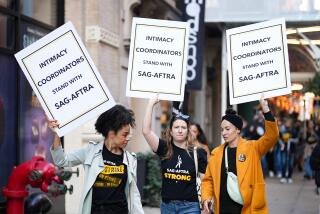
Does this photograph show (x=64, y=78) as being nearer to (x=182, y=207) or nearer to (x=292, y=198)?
(x=182, y=207)

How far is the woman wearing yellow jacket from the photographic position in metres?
5.66

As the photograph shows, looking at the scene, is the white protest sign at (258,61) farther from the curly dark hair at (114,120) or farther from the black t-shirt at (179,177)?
the curly dark hair at (114,120)

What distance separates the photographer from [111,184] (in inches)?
203

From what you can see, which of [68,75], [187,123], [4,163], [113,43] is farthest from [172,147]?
[113,43]

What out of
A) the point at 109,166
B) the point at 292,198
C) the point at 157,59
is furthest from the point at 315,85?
the point at 109,166

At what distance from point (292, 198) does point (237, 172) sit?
27.6 feet

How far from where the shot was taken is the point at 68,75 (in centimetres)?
565

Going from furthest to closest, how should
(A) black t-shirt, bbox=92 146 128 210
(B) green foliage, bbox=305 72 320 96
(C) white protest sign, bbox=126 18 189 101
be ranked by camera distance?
(B) green foliage, bbox=305 72 320 96
(C) white protest sign, bbox=126 18 189 101
(A) black t-shirt, bbox=92 146 128 210

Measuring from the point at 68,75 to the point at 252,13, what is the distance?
36.4ft

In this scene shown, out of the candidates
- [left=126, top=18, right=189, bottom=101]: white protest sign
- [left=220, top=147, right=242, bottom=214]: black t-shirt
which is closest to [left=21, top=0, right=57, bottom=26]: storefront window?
[left=126, top=18, right=189, bottom=101]: white protest sign

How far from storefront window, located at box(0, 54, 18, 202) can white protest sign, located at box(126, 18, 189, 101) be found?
2328 mm

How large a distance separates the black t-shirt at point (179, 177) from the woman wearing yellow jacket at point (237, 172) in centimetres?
19

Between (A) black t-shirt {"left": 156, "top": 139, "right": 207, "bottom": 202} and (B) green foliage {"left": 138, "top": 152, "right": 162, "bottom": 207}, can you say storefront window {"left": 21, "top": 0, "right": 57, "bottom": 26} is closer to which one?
(B) green foliage {"left": 138, "top": 152, "right": 162, "bottom": 207}

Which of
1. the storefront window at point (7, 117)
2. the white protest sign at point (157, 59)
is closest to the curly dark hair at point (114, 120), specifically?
the white protest sign at point (157, 59)
